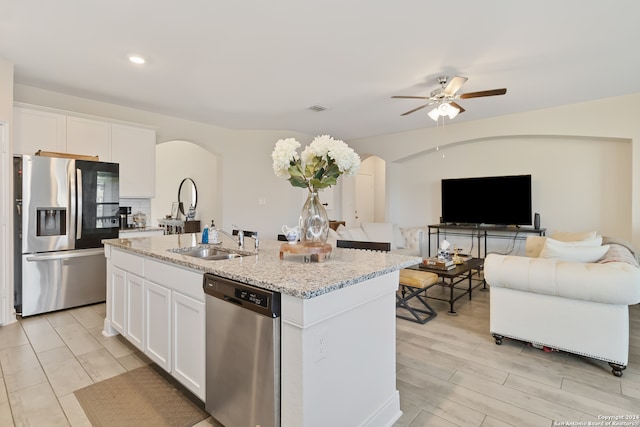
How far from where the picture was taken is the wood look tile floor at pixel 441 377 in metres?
1.91

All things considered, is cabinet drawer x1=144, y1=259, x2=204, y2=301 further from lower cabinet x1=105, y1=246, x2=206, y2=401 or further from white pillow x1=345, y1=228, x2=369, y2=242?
white pillow x1=345, y1=228, x2=369, y2=242

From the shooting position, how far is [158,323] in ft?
7.29

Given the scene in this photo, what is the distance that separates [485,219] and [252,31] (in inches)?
179

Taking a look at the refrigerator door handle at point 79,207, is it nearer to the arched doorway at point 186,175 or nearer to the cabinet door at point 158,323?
the cabinet door at point 158,323

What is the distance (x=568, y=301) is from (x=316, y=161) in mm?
2207

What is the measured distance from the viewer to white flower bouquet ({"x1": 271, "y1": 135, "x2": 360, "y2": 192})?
1854 mm

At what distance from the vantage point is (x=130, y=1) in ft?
7.25

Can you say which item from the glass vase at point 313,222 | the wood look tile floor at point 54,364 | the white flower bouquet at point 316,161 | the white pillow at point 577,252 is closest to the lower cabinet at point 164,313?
the wood look tile floor at point 54,364

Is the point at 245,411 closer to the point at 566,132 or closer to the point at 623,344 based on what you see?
the point at 623,344

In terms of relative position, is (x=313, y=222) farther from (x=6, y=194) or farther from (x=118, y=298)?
(x=6, y=194)

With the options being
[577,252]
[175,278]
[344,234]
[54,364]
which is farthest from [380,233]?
[54,364]

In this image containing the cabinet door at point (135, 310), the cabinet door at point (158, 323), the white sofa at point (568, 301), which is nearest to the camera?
the cabinet door at point (158, 323)

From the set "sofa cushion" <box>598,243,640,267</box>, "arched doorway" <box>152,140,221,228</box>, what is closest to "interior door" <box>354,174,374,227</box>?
"arched doorway" <box>152,140,221,228</box>

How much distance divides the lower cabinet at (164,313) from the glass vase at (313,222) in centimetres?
66
